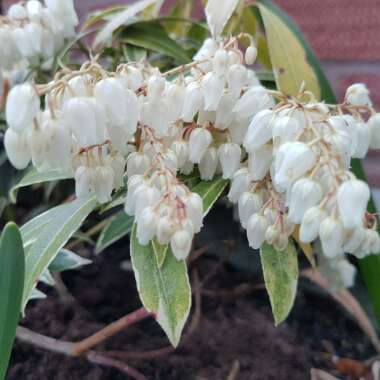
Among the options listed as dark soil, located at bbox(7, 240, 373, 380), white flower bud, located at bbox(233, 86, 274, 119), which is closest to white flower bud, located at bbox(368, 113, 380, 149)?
white flower bud, located at bbox(233, 86, 274, 119)

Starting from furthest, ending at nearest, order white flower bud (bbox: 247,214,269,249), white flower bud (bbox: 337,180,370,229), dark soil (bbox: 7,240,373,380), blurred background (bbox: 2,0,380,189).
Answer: blurred background (bbox: 2,0,380,189), dark soil (bbox: 7,240,373,380), white flower bud (bbox: 247,214,269,249), white flower bud (bbox: 337,180,370,229)

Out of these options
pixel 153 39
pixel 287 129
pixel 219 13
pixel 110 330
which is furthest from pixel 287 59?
pixel 110 330

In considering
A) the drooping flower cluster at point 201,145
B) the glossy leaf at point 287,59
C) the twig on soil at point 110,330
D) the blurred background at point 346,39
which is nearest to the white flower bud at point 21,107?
the drooping flower cluster at point 201,145

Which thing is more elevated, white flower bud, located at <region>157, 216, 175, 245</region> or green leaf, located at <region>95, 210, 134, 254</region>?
white flower bud, located at <region>157, 216, 175, 245</region>

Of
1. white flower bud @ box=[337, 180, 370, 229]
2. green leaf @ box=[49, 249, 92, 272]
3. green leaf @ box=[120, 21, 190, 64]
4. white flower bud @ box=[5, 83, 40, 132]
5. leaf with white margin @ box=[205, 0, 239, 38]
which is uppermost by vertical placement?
white flower bud @ box=[5, 83, 40, 132]

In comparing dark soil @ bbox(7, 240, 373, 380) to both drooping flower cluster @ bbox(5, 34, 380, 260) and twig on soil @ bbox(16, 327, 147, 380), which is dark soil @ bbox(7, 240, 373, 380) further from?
drooping flower cluster @ bbox(5, 34, 380, 260)

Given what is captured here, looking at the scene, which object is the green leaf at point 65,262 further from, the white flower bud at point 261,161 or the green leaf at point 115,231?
the white flower bud at point 261,161

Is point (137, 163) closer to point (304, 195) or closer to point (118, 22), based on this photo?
point (304, 195)
